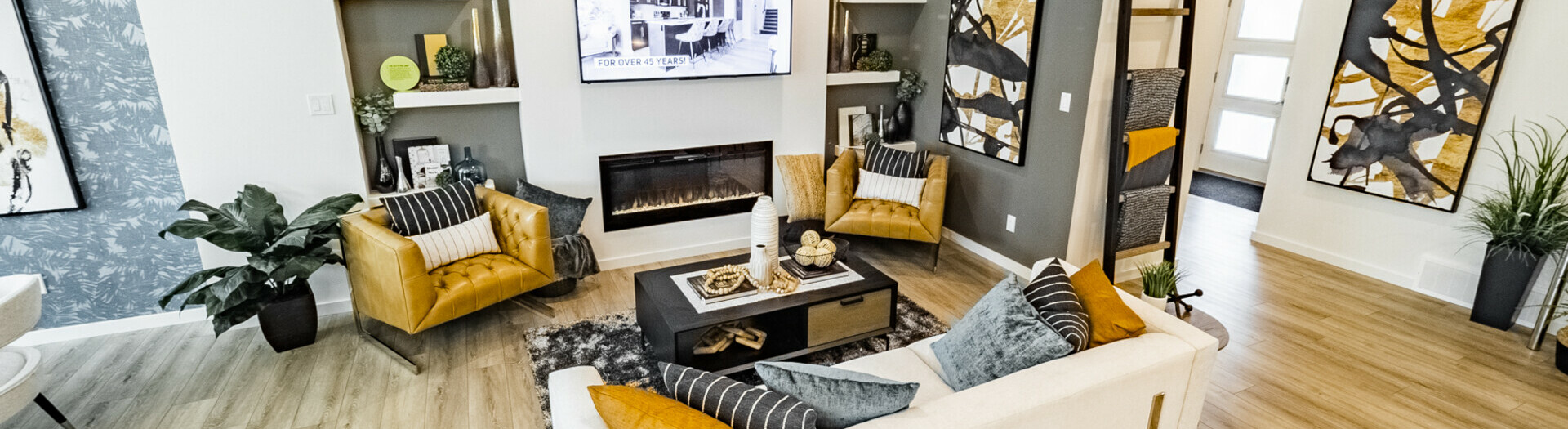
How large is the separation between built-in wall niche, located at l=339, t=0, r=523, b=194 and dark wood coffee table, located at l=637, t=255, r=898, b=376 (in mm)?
1350

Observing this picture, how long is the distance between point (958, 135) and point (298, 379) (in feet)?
11.9

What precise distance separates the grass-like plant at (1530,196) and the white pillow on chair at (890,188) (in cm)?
267

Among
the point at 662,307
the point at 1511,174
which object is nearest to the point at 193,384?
the point at 662,307

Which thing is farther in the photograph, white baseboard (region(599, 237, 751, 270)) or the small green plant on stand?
white baseboard (region(599, 237, 751, 270))

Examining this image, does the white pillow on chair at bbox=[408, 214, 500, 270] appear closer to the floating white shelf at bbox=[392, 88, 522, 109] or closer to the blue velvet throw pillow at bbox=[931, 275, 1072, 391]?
the floating white shelf at bbox=[392, 88, 522, 109]

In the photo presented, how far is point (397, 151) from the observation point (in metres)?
3.77

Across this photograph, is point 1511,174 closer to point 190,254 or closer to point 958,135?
point 958,135

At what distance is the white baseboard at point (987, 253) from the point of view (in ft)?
14.1

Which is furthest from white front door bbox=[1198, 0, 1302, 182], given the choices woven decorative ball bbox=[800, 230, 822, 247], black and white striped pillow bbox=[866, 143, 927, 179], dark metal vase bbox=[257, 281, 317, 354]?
dark metal vase bbox=[257, 281, 317, 354]

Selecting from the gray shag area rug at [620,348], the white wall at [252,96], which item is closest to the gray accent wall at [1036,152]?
the gray shag area rug at [620,348]

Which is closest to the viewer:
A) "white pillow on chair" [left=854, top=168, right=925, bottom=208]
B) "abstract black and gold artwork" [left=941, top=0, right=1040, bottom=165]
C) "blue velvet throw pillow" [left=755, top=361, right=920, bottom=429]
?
"blue velvet throw pillow" [left=755, top=361, right=920, bottom=429]

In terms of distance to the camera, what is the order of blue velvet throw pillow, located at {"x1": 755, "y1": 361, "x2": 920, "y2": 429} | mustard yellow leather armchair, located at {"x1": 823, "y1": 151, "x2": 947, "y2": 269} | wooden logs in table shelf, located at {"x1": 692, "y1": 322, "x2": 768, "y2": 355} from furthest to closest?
mustard yellow leather armchair, located at {"x1": 823, "y1": 151, "x2": 947, "y2": 269}, wooden logs in table shelf, located at {"x1": 692, "y1": 322, "x2": 768, "y2": 355}, blue velvet throw pillow, located at {"x1": 755, "y1": 361, "x2": 920, "y2": 429}

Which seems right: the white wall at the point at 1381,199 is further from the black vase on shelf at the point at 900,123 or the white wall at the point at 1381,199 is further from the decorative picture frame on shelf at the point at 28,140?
the decorative picture frame on shelf at the point at 28,140

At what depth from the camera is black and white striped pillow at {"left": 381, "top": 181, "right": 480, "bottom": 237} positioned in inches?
130
